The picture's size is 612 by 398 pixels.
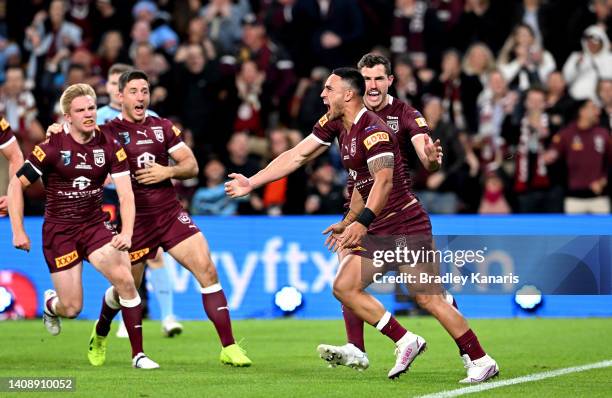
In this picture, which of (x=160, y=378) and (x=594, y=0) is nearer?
(x=160, y=378)

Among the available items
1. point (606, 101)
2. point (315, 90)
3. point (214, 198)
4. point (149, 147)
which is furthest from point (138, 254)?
point (606, 101)

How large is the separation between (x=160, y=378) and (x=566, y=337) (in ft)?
16.8

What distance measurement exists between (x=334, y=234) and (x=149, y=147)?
247cm

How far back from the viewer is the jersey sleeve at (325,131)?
10828 millimetres

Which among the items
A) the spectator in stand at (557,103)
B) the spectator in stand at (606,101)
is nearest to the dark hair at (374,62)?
the spectator in stand at (557,103)

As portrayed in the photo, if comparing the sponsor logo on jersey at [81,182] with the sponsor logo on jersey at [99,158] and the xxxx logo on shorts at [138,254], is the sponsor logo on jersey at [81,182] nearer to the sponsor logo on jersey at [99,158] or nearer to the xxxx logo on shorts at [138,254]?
the sponsor logo on jersey at [99,158]

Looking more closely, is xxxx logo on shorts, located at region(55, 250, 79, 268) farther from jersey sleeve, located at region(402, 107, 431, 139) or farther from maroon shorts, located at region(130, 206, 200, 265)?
jersey sleeve, located at region(402, 107, 431, 139)

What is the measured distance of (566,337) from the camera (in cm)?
1382

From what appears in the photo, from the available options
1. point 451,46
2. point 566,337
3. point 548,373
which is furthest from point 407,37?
point 548,373

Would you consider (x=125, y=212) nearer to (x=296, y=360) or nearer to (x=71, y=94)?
(x=71, y=94)

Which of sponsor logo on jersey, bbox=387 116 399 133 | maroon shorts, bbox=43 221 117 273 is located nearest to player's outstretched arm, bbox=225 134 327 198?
sponsor logo on jersey, bbox=387 116 399 133

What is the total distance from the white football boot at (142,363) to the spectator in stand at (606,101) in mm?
9492

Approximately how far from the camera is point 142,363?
11156mm

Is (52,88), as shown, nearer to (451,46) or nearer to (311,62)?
(311,62)
